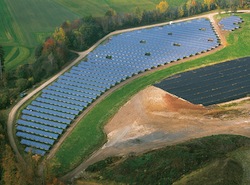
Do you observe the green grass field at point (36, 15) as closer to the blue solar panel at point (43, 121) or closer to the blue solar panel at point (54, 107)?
the blue solar panel at point (54, 107)

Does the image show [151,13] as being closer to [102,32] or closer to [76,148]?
[102,32]

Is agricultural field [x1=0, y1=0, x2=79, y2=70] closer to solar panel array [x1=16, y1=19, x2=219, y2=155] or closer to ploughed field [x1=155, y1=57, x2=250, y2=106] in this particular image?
solar panel array [x1=16, y1=19, x2=219, y2=155]

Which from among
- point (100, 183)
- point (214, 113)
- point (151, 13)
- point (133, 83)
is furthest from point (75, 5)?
point (100, 183)

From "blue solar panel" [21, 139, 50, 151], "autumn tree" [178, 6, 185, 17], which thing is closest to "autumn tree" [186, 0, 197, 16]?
"autumn tree" [178, 6, 185, 17]

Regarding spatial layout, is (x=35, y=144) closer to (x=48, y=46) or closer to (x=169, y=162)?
(x=169, y=162)

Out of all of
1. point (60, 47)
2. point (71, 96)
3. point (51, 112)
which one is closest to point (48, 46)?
point (60, 47)
